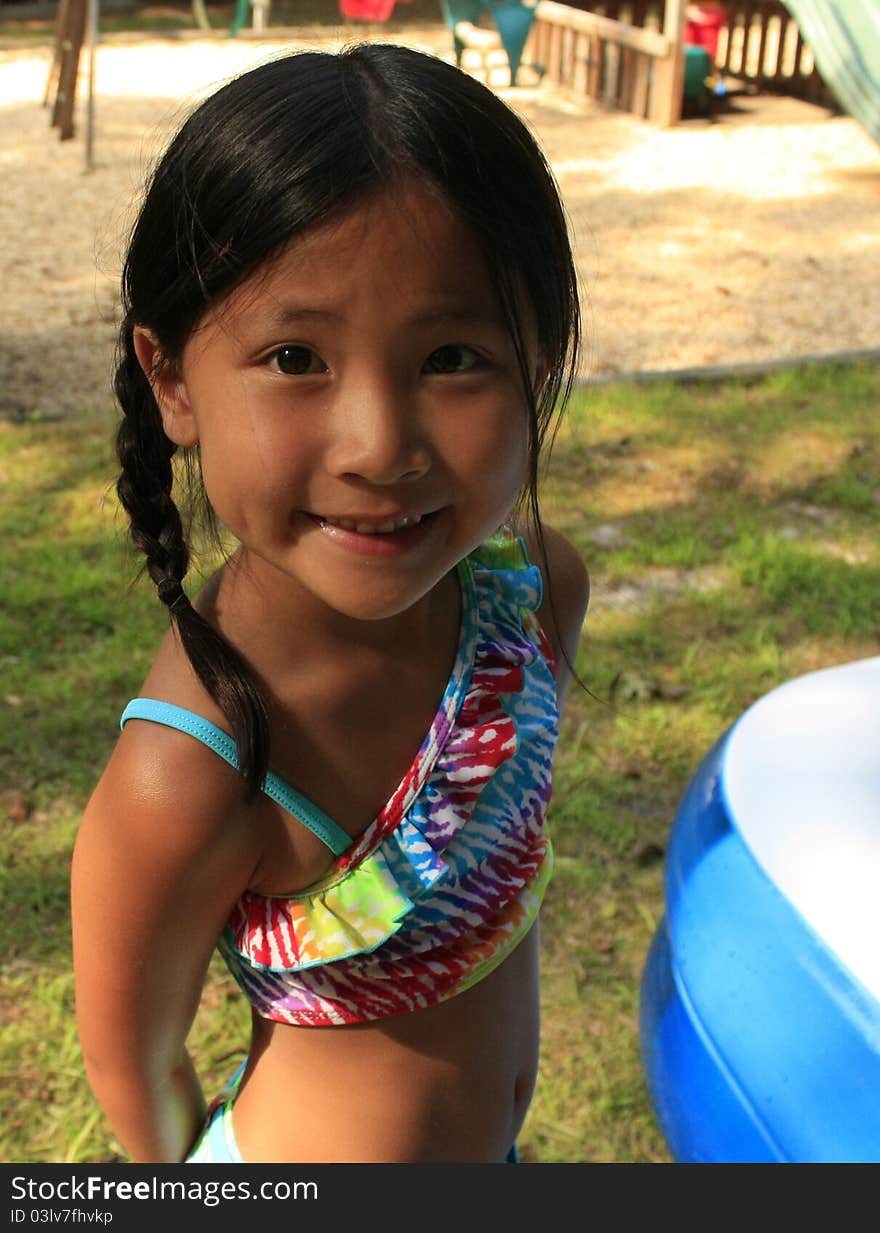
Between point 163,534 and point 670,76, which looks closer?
point 163,534

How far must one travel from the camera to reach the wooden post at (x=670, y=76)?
9.27m

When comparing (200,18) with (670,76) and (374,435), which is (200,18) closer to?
(670,76)

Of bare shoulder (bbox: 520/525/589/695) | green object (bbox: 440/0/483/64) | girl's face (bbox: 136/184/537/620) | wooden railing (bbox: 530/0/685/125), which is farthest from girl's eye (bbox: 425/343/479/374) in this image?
green object (bbox: 440/0/483/64)

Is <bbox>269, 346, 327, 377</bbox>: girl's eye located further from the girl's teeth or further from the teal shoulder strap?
the teal shoulder strap

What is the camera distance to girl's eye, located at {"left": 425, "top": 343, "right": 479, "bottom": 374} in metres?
1.17

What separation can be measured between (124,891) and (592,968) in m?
1.66

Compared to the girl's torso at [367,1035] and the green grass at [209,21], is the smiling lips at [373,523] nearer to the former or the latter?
the girl's torso at [367,1035]

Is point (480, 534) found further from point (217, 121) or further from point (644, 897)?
point (644, 897)

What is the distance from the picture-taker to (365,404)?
3.69 feet

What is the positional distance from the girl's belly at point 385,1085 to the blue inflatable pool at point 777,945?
45 cm

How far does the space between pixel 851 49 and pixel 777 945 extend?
7.63 meters

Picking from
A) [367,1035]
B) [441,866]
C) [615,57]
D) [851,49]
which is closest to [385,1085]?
[367,1035]

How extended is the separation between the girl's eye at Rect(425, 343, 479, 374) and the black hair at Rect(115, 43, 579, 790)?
0.17 feet
